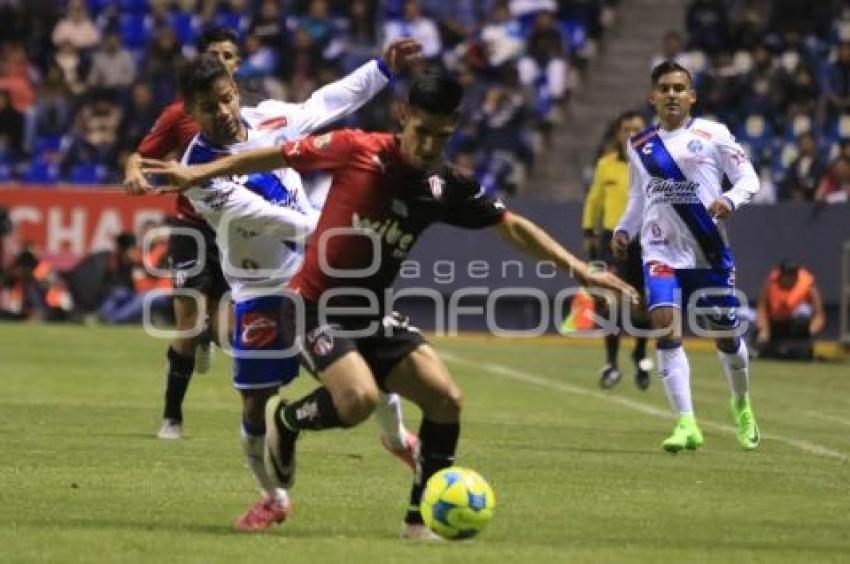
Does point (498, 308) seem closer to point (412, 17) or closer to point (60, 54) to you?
point (412, 17)

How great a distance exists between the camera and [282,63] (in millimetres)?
31875

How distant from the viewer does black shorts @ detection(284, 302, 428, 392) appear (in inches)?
389

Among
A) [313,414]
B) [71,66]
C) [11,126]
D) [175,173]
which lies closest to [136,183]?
[175,173]

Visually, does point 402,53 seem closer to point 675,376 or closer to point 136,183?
point 136,183

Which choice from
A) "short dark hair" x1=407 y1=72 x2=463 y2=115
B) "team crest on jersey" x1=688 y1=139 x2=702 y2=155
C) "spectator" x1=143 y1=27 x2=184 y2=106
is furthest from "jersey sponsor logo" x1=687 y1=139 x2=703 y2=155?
"spectator" x1=143 y1=27 x2=184 y2=106

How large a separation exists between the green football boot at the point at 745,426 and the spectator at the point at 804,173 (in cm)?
1318

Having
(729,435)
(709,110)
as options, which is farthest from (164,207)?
(729,435)

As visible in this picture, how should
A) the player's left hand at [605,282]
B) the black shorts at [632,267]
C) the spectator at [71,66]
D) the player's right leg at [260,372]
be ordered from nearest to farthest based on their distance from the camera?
1. the player's left hand at [605,282]
2. the player's right leg at [260,372]
3. the black shorts at [632,267]
4. the spectator at [71,66]

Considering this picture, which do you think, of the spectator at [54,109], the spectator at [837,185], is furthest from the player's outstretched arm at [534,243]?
the spectator at [54,109]

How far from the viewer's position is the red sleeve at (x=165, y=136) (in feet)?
44.4

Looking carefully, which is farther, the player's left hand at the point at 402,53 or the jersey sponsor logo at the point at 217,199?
the jersey sponsor logo at the point at 217,199

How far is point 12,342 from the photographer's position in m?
24.7

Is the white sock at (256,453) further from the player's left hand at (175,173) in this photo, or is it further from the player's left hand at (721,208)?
the player's left hand at (721,208)

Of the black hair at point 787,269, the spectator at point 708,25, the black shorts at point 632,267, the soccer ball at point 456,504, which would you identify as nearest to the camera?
the soccer ball at point 456,504
